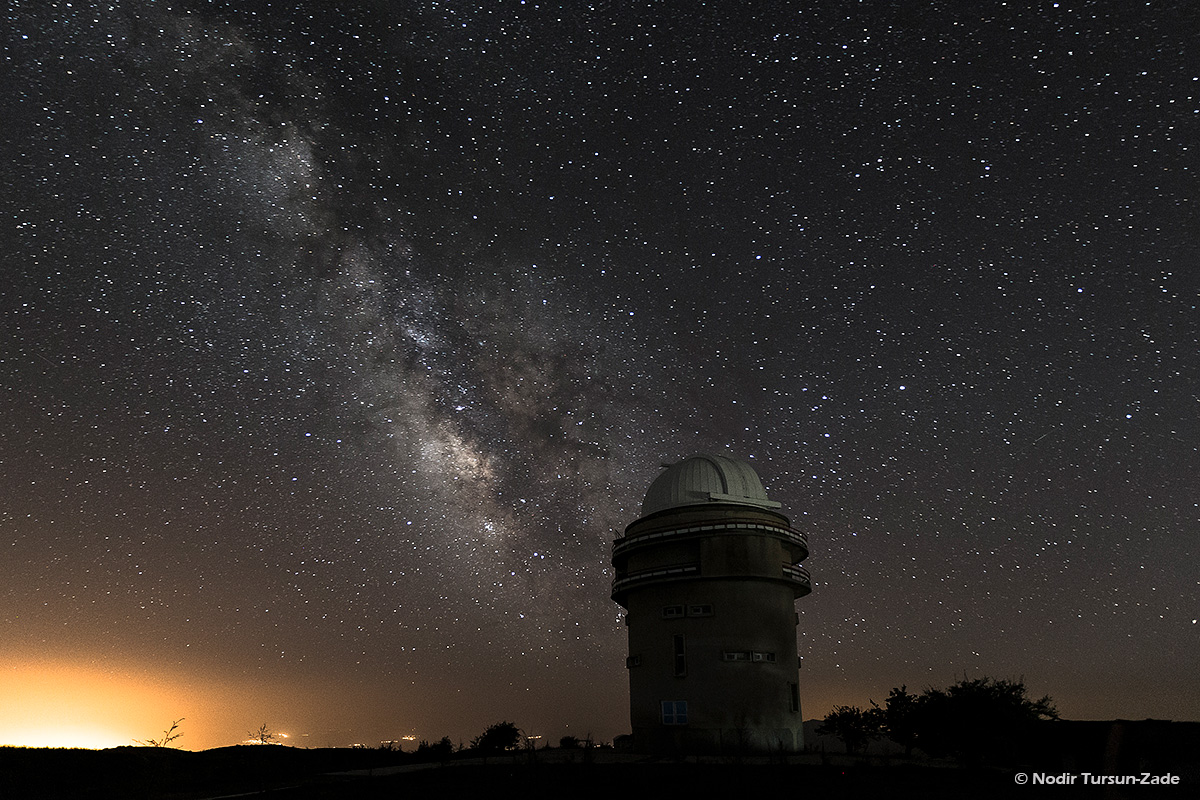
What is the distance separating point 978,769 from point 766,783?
271 inches

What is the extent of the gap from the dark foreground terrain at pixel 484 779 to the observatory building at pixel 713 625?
3.97 m

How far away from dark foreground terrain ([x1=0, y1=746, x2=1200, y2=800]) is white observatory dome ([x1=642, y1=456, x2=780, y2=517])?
11.3 meters

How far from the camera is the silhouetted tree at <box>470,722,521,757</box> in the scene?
3114cm

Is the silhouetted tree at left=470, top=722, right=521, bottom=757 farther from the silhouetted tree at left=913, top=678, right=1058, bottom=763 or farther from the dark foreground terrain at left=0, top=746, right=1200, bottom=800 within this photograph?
the silhouetted tree at left=913, top=678, right=1058, bottom=763

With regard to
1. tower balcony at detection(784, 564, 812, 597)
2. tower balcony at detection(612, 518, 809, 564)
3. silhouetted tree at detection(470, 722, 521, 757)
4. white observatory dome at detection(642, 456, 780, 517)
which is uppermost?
white observatory dome at detection(642, 456, 780, 517)

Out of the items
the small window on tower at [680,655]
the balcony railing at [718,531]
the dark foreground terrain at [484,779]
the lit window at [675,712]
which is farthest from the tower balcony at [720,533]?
the dark foreground terrain at [484,779]

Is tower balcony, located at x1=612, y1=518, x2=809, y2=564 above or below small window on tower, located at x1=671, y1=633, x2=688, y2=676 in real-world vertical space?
above

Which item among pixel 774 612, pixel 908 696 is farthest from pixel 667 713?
pixel 908 696

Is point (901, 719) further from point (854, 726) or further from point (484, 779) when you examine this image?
point (484, 779)

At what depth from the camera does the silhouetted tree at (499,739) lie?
31136 mm

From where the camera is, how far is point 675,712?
3167cm

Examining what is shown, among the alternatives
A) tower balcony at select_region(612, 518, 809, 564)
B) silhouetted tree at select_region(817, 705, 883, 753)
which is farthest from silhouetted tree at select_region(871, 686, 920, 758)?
tower balcony at select_region(612, 518, 809, 564)

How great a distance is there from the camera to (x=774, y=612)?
32719 millimetres

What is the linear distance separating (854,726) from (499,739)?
14.8m
